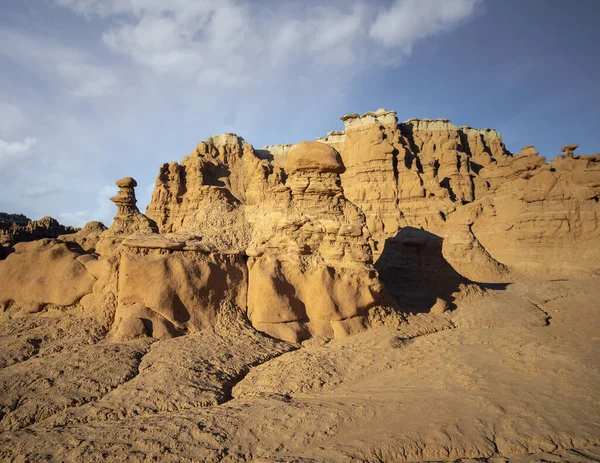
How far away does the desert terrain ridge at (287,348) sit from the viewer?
307cm

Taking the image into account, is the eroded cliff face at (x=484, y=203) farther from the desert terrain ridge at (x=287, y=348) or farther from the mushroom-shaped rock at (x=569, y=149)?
the desert terrain ridge at (x=287, y=348)

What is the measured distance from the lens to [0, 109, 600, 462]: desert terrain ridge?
3.07 meters

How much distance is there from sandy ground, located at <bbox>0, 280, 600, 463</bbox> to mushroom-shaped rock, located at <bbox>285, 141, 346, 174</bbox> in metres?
3.60

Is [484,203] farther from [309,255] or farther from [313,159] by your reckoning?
[309,255]

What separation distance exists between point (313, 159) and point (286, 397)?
497 centimetres

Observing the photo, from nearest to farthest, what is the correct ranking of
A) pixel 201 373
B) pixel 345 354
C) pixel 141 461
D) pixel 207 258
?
pixel 141 461, pixel 201 373, pixel 345 354, pixel 207 258

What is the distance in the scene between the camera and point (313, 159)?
7566 millimetres

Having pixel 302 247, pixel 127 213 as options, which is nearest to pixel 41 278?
pixel 302 247

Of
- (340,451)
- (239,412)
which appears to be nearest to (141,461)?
(239,412)

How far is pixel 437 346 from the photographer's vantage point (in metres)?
6.06

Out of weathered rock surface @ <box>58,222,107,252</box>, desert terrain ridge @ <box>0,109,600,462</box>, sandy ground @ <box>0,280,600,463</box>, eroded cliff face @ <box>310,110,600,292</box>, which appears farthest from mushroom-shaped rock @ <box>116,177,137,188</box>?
eroded cliff face @ <box>310,110,600,292</box>

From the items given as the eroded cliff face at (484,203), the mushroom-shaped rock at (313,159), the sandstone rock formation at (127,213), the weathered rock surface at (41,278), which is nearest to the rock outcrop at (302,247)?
the mushroom-shaped rock at (313,159)

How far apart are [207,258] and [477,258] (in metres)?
11.9

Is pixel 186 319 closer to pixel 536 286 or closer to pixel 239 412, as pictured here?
pixel 239 412
